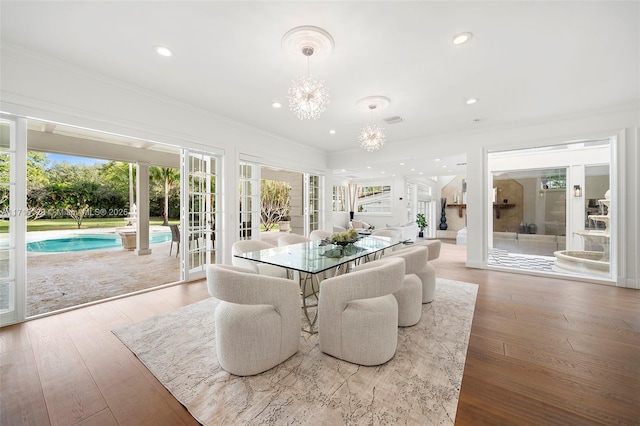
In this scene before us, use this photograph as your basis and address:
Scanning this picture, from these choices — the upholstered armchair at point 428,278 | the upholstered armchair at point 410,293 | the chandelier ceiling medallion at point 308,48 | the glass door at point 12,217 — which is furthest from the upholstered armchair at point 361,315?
the glass door at point 12,217

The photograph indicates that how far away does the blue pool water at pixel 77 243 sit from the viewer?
25.0ft

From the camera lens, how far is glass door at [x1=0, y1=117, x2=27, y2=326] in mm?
2580

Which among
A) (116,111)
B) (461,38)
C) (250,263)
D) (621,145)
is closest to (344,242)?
(250,263)

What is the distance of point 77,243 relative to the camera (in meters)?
8.34

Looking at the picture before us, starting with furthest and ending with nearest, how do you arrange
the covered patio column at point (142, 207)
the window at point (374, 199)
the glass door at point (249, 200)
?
the window at point (374, 199) < the covered patio column at point (142, 207) < the glass door at point (249, 200)

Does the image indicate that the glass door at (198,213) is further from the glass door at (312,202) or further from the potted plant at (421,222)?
the potted plant at (421,222)

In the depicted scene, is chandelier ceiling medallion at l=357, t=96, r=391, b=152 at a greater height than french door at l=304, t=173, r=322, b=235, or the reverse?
chandelier ceiling medallion at l=357, t=96, r=391, b=152

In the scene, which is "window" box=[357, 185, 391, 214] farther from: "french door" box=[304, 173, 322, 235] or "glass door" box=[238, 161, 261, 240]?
"glass door" box=[238, 161, 261, 240]

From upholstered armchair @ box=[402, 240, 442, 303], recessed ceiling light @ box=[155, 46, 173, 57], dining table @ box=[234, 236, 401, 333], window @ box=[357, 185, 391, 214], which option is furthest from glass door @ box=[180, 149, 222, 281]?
window @ box=[357, 185, 391, 214]

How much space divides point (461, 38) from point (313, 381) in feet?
10.3

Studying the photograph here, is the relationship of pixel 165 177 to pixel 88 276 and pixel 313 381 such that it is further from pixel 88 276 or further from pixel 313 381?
pixel 313 381

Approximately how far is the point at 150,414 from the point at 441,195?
12429mm

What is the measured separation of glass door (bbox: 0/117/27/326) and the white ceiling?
37.2 inches

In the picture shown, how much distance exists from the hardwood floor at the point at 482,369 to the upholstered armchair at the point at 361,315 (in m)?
0.60
